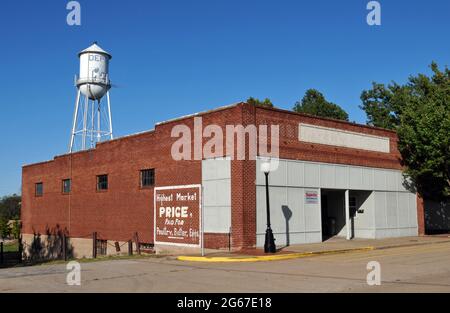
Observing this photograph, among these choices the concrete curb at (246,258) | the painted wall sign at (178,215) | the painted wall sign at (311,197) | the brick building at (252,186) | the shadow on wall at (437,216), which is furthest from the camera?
the shadow on wall at (437,216)

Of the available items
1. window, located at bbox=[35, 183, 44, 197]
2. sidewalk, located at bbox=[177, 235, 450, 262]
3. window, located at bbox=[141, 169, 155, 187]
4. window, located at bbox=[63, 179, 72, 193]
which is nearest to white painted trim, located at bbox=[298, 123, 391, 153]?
sidewalk, located at bbox=[177, 235, 450, 262]

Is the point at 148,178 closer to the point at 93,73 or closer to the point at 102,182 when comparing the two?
the point at 102,182

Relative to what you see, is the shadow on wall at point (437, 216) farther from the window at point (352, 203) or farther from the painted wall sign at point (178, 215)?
the painted wall sign at point (178, 215)

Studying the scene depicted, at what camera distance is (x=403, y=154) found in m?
31.7

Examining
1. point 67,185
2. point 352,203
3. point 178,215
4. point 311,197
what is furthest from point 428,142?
point 67,185

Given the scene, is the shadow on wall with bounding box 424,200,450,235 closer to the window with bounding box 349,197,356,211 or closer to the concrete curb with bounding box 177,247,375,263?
the window with bounding box 349,197,356,211

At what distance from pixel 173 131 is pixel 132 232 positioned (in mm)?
7079

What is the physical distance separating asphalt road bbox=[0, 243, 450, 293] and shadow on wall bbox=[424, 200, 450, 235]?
19.2 m

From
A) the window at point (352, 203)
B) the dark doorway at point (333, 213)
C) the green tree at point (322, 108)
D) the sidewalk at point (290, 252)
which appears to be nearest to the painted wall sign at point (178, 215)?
the sidewalk at point (290, 252)

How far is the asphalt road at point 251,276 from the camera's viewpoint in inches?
472

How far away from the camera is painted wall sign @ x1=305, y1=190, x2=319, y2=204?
84.5ft

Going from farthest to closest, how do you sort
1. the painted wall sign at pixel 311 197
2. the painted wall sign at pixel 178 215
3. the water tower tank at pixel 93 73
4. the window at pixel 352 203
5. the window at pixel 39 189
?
1. the water tower tank at pixel 93 73
2. the window at pixel 39 189
3. the window at pixel 352 203
4. the painted wall sign at pixel 311 197
5. the painted wall sign at pixel 178 215

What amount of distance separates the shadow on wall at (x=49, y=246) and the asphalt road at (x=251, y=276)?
20.1 m
